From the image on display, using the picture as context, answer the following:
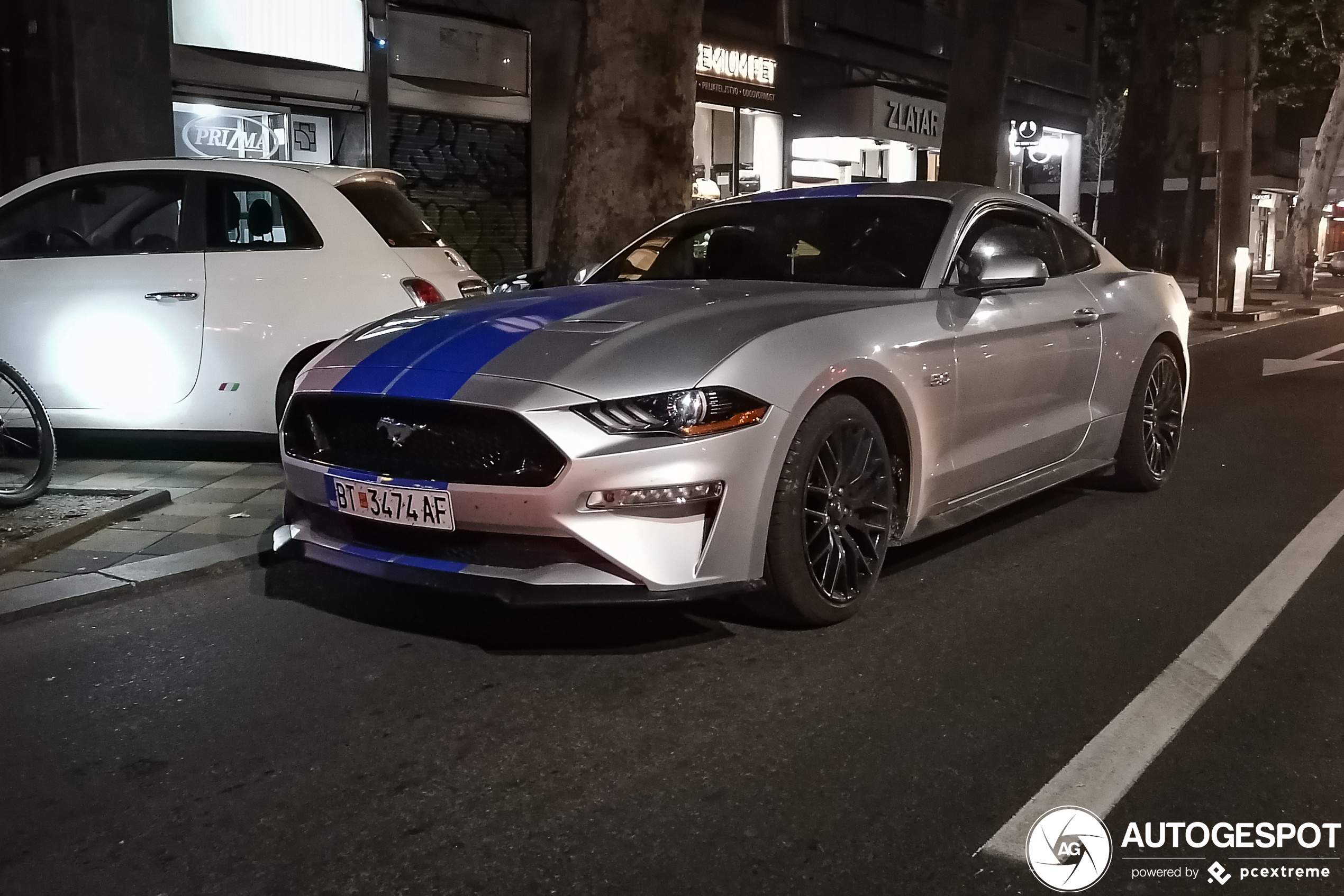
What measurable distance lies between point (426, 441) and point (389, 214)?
11.9 feet

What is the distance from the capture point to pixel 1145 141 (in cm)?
2312

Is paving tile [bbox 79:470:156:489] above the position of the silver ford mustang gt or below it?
below

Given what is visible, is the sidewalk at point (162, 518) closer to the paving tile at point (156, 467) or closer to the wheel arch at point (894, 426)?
the paving tile at point (156, 467)

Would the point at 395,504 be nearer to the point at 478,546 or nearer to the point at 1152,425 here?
the point at 478,546

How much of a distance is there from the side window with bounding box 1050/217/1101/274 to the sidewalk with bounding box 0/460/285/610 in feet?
11.8

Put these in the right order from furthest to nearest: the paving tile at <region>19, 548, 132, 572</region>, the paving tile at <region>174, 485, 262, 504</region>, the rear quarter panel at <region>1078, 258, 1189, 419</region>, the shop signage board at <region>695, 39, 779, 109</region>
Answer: the shop signage board at <region>695, 39, 779, 109</region>
the paving tile at <region>174, 485, 262, 504</region>
the rear quarter panel at <region>1078, 258, 1189, 419</region>
the paving tile at <region>19, 548, 132, 572</region>

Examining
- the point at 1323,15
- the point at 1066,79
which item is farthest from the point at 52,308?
the point at 1066,79

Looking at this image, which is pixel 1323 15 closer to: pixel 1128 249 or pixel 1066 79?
pixel 1066 79

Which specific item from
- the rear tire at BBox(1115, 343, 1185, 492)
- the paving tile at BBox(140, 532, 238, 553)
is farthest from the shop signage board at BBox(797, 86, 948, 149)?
the paving tile at BBox(140, 532, 238, 553)

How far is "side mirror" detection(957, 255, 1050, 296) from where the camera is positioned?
4879mm

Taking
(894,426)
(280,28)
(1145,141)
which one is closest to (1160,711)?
(894,426)

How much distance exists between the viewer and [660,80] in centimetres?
916

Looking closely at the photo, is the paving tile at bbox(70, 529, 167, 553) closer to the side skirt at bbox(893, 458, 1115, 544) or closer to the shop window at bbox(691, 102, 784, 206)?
the side skirt at bbox(893, 458, 1115, 544)

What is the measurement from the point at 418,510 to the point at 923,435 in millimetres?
1748
